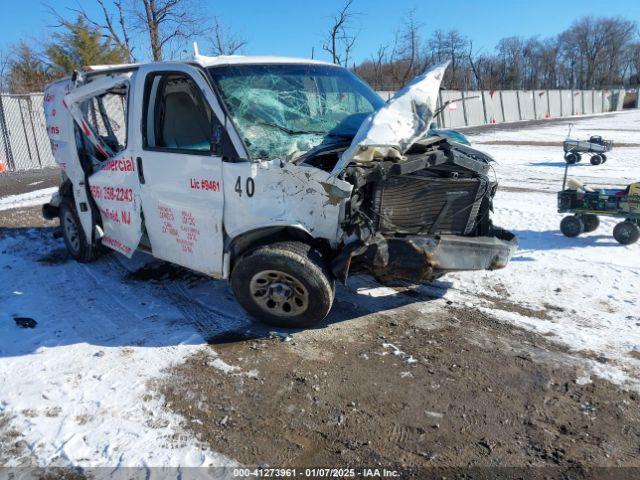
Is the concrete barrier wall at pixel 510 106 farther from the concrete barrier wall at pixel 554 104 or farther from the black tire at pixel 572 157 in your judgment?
the black tire at pixel 572 157

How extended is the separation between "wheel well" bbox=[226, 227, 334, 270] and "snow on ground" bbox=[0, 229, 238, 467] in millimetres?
813

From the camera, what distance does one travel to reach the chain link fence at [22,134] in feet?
47.4

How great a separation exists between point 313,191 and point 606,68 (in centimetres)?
10511

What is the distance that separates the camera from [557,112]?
43.6m

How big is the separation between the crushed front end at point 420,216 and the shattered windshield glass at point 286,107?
1.92 feet

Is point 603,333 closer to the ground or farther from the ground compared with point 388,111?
closer to the ground

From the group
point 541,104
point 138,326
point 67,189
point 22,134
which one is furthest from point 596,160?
point 541,104

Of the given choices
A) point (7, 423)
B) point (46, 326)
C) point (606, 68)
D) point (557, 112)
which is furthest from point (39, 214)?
point (606, 68)

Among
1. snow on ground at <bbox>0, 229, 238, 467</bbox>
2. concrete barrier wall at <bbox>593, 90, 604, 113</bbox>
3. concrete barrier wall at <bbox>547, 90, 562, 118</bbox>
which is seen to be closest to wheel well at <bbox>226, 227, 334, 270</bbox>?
snow on ground at <bbox>0, 229, 238, 467</bbox>

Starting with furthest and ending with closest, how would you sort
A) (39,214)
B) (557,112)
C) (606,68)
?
(606,68)
(557,112)
(39,214)

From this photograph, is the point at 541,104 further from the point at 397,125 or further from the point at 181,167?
the point at 181,167

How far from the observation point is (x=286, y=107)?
13.3 feet

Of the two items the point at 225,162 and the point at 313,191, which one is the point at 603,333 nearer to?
the point at 313,191

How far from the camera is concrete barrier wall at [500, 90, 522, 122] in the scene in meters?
35.9
